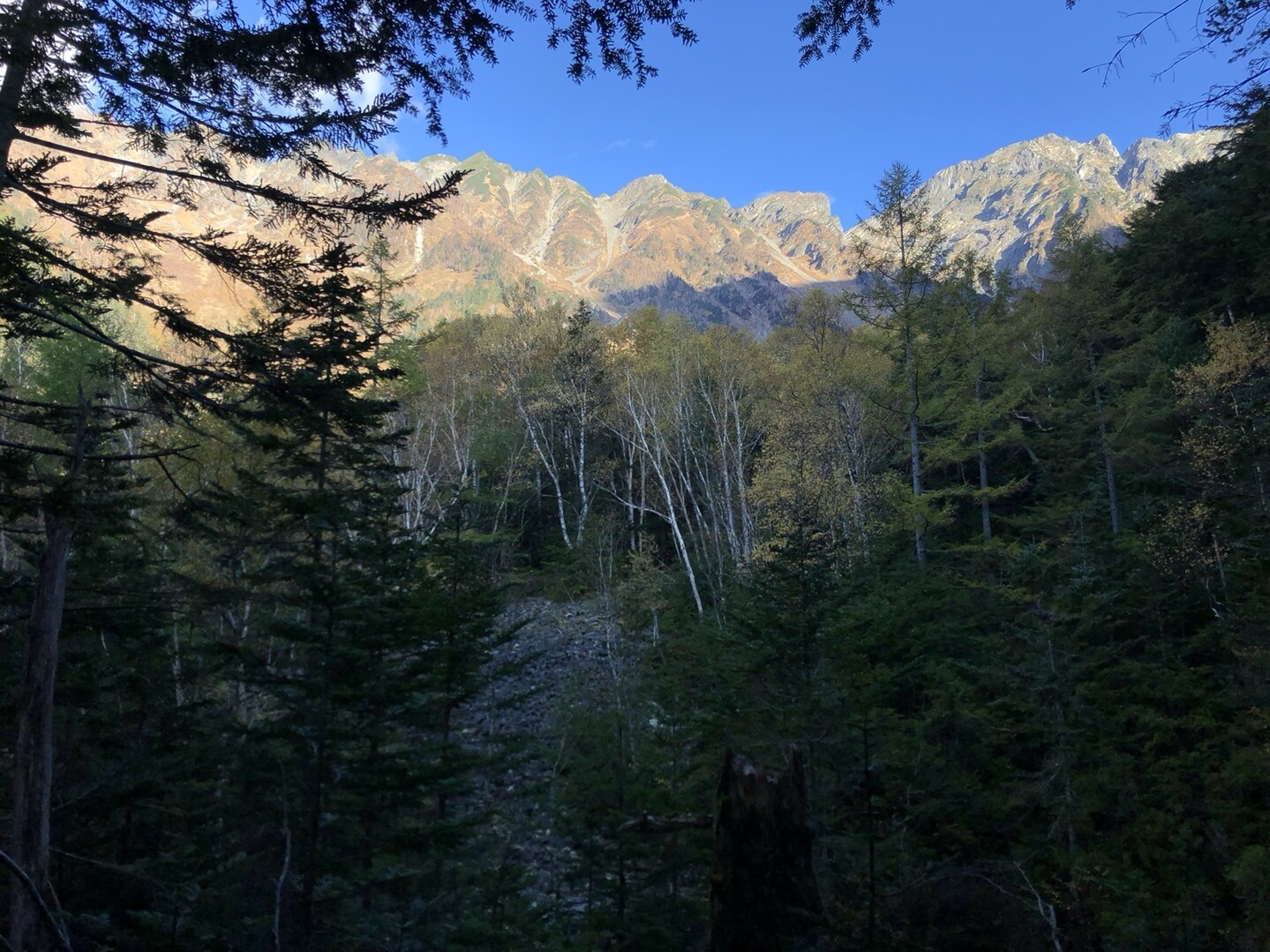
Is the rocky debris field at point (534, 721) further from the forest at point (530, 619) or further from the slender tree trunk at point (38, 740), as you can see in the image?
the slender tree trunk at point (38, 740)

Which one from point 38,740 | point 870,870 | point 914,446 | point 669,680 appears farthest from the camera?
point 914,446

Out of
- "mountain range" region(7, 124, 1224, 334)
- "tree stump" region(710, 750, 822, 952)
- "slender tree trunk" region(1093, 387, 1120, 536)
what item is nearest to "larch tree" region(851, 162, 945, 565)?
"slender tree trunk" region(1093, 387, 1120, 536)

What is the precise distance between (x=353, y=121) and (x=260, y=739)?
5227mm

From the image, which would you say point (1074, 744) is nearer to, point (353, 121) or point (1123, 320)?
point (353, 121)

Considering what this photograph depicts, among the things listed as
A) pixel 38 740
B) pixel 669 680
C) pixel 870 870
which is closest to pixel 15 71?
pixel 38 740

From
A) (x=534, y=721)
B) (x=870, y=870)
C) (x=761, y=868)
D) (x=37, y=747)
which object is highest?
(x=37, y=747)

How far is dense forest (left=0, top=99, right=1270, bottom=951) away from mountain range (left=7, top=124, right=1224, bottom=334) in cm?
6871

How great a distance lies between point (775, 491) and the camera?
52.6 feet

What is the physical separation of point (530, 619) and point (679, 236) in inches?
5754

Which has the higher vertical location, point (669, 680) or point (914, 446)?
point (914, 446)

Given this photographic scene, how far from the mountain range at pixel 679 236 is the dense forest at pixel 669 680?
68.7 meters

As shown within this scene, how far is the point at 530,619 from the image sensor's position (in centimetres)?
995

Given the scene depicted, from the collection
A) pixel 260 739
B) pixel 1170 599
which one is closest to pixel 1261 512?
pixel 1170 599

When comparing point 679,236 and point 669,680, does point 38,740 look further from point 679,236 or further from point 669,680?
point 679,236
